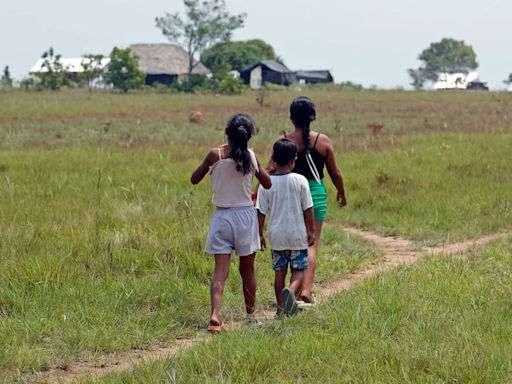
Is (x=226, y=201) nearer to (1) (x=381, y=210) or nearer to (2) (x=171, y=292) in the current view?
(2) (x=171, y=292)

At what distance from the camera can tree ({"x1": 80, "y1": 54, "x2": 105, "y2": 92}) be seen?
2640 inches

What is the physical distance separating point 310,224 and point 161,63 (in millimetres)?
73009

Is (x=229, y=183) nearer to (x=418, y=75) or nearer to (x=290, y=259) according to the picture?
(x=290, y=259)

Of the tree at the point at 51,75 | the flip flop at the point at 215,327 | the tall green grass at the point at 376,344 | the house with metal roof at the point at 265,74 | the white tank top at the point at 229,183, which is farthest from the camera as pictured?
the house with metal roof at the point at 265,74

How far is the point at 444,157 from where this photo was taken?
1372 centimetres

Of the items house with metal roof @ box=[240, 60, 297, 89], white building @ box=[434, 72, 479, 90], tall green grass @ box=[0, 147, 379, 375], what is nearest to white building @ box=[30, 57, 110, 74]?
house with metal roof @ box=[240, 60, 297, 89]

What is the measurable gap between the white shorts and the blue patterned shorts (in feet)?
0.97

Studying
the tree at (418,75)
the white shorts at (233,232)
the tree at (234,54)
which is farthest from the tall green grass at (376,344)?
the tree at (418,75)

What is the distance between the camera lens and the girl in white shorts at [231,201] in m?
5.62

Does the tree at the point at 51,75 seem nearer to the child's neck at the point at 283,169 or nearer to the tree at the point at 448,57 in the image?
the child's neck at the point at 283,169

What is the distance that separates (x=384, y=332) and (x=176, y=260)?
107 inches

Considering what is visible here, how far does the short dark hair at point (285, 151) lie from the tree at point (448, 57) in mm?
123837

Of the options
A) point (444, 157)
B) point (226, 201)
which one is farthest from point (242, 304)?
point (444, 157)

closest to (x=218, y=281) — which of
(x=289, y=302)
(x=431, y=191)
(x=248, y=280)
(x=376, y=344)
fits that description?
(x=248, y=280)
